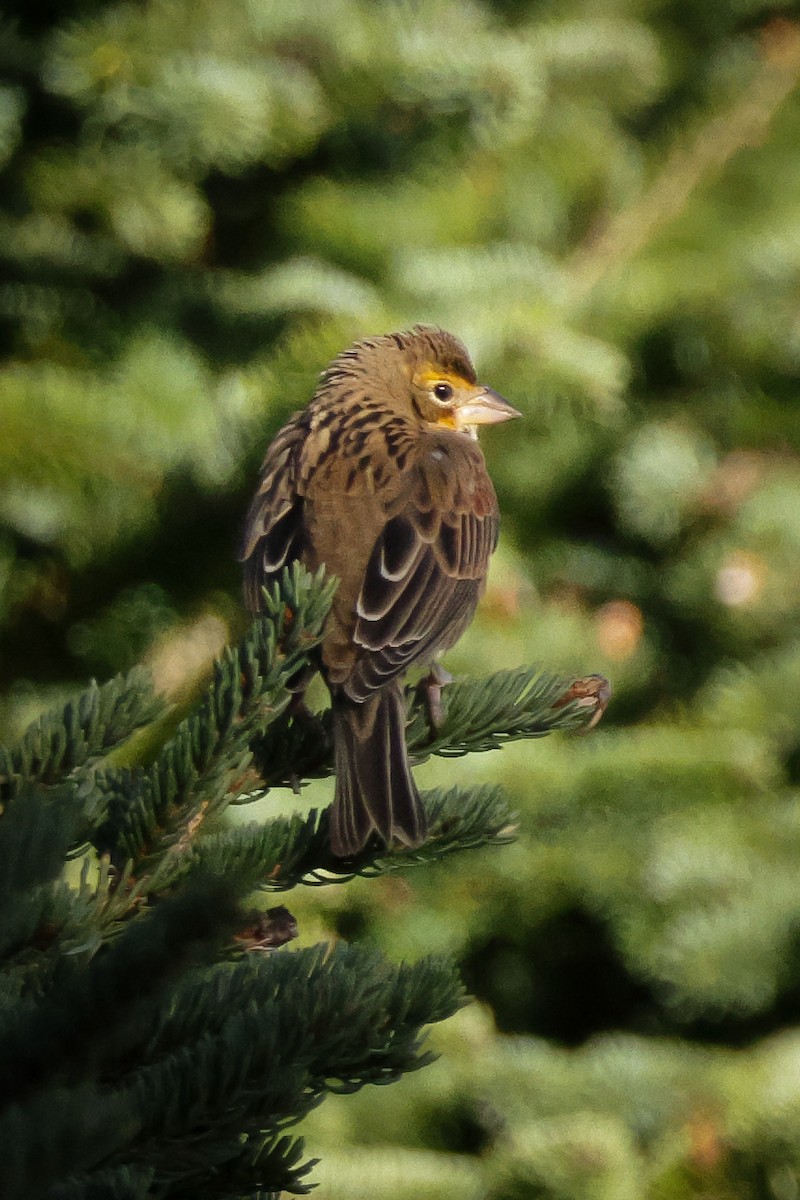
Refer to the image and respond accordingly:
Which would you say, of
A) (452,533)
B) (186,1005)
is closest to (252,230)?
(452,533)

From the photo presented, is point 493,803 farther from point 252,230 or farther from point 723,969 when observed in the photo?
point 252,230

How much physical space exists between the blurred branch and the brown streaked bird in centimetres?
114

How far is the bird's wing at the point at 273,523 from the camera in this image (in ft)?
7.80

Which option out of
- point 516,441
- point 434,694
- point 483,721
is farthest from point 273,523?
point 516,441

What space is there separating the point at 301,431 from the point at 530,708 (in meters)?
1.09

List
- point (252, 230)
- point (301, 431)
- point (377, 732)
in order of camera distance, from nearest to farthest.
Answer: point (377, 732), point (301, 431), point (252, 230)

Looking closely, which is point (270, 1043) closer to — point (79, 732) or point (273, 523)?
point (79, 732)

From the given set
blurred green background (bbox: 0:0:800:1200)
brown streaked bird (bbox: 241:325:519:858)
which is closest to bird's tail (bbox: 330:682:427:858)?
brown streaked bird (bbox: 241:325:519:858)

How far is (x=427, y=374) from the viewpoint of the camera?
3.04 meters

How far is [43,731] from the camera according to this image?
1.38 metres

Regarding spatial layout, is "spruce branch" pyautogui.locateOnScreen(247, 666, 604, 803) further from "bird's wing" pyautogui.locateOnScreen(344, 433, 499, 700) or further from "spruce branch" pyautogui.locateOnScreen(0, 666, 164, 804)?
"spruce branch" pyautogui.locateOnScreen(0, 666, 164, 804)

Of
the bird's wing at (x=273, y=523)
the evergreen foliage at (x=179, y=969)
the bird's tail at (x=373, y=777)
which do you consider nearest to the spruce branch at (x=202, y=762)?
the evergreen foliage at (x=179, y=969)

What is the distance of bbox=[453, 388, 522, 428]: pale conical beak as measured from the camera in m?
3.03

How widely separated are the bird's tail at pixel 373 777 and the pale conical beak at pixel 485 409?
3.28ft
